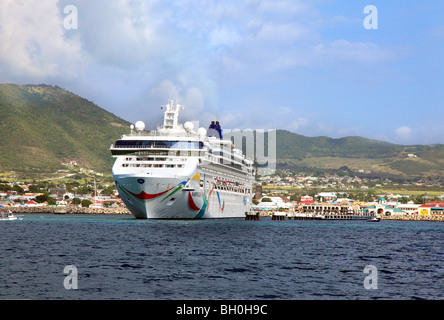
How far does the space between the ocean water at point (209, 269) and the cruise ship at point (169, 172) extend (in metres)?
16.4

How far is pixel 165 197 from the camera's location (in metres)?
70.8

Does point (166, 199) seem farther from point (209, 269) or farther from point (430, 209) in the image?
point (430, 209)

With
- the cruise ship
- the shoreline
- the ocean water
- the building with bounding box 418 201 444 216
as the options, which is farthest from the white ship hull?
the building with bounding box 418 201 444 216

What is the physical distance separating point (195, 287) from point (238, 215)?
7953 centimetres

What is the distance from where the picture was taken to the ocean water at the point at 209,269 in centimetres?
2671

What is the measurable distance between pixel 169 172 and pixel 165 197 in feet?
10.9

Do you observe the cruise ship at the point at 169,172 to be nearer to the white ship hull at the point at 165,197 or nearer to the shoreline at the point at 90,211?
the white ship hull at the point at 165,197

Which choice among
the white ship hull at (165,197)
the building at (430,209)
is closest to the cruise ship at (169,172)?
the white ship hull at (165,197)

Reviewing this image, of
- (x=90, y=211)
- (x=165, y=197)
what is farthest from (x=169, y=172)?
(x=90, y=211)

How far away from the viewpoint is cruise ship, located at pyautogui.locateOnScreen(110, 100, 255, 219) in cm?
7019

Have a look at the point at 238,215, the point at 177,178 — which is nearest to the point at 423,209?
the point at 238,215
